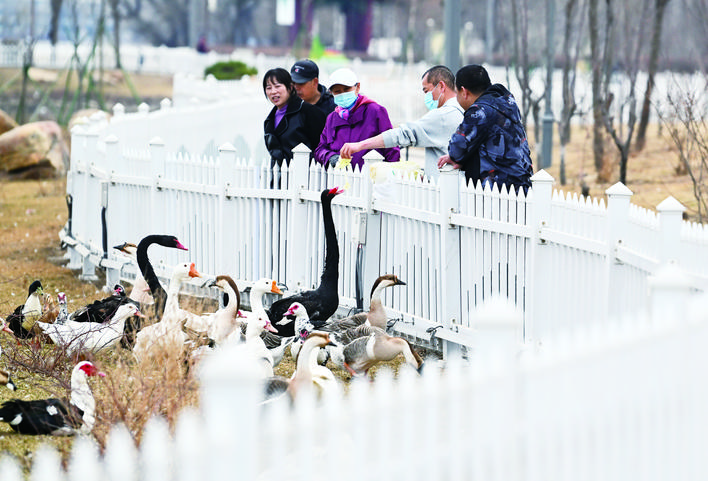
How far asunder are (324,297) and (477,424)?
552 centimetres

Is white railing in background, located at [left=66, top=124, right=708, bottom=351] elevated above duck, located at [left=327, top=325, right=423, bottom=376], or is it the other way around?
white railing in background, located at [left=66, top=124, right=708, bottom=351]

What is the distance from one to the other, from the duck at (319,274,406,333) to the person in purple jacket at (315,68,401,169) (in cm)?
134

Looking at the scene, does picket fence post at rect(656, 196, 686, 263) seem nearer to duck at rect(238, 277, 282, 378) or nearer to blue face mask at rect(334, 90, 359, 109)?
duck at rect(238, 277, 282, 378)

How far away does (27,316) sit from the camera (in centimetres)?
893

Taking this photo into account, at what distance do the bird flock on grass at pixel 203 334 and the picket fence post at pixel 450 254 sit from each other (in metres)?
0.40

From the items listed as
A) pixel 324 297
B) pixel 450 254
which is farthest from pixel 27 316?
pixel 450 254

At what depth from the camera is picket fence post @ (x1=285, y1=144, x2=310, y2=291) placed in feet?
31.8

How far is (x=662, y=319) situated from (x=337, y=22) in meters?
90.6

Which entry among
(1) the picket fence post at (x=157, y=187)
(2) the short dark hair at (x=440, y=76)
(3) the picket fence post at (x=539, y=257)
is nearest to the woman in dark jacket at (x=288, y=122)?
(1) the picket fence post at (x=157, y=187)

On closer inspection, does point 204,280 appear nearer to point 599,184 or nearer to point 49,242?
point 49,242

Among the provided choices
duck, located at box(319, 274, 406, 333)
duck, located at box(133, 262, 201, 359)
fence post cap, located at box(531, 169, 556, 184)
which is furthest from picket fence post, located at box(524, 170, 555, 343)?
duck, located at box(133, 262, 201, 359)

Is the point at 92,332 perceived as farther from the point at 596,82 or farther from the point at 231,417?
the point at 596,82

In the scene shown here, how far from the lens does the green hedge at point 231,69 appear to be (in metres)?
33.5

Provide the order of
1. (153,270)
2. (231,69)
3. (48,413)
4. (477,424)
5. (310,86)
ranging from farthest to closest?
(231,69) → (310,86) → (153,270) → (48,413) → (477,424)
